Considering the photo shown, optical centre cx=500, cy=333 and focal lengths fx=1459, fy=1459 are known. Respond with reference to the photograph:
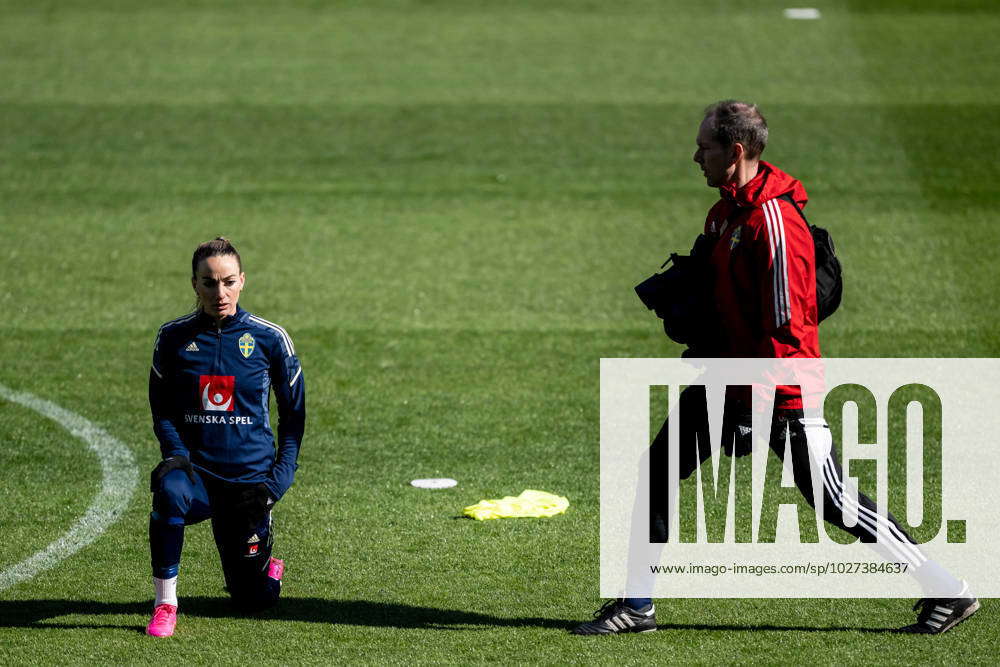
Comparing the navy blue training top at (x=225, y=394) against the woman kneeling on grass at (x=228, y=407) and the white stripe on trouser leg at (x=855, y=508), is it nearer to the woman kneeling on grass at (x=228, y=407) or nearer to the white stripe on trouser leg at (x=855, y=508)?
the woman kneeling on grass at (x=228, y=407)

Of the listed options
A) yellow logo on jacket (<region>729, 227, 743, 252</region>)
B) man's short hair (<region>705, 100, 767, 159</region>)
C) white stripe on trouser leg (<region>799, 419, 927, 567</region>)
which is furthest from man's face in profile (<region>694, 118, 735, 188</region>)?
white stripe on trouser leg (<region>799, 419, 927, 567</region>)

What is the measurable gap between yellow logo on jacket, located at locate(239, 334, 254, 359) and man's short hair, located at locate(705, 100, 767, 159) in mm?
2100

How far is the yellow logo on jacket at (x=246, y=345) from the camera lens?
6117mm

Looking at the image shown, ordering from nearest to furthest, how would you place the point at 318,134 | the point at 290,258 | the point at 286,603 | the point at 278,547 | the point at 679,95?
1. the point at 286,603
2. the point at 278,547
3. the point at 290,258
4. the point at 318,134
5. the point at 679,95

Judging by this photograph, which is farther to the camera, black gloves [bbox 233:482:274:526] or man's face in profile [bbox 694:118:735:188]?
black gloves [bbox 233:482:274:526]

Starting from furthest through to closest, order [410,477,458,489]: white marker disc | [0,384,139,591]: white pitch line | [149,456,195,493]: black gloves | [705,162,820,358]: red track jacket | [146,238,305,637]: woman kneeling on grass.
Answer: [410,477,458,489]: white marker disc < [0,384,139,591]: white pitch line < [146,238,305,637]: woman kneeling on grass < [149,456,195,493]: black gloves < [705,162,820,358]: red track jacket

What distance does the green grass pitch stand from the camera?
20.6ft

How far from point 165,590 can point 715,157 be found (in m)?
2.82

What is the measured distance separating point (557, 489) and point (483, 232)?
6.42 metres

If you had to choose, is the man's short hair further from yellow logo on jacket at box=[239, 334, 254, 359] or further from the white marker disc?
the white marker disc

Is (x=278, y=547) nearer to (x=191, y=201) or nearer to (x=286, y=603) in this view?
(x=286, y=603)

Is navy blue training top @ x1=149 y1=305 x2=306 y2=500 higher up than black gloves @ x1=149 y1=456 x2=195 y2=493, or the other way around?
navy blue training top @ x1=149 y1=305 x2=306 y2=500

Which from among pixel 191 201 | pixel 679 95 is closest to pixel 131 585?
pixel 191 201

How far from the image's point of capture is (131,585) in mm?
6547
